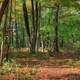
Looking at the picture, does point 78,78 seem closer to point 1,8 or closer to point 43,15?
point 1,8

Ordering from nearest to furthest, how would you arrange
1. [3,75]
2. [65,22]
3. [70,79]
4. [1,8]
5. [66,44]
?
[1,8] < [70,79] < [3,75] < [65,22] < [66,44]

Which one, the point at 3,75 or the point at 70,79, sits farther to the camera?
the point at 3,75

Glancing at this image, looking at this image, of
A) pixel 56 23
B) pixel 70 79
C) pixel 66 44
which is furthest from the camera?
pixel 66 44

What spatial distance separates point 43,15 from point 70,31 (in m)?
3.81

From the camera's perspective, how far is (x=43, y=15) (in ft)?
137

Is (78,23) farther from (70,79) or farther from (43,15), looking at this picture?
(70,79)

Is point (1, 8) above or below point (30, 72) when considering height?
above

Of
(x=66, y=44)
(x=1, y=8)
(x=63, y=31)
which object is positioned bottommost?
(x=66, y=44)

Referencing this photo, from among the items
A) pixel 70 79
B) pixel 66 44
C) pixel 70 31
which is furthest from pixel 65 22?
pixel 70 79

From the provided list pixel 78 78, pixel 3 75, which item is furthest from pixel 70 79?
pixel 3 75

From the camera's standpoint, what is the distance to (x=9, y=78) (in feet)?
46.4

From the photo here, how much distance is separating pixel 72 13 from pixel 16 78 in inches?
943

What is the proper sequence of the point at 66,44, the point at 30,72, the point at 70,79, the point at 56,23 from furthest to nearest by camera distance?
the point at 66,44
the point at 56,23
the point at 30,72
the point at 70,79

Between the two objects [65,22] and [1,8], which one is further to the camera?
[65,22]
